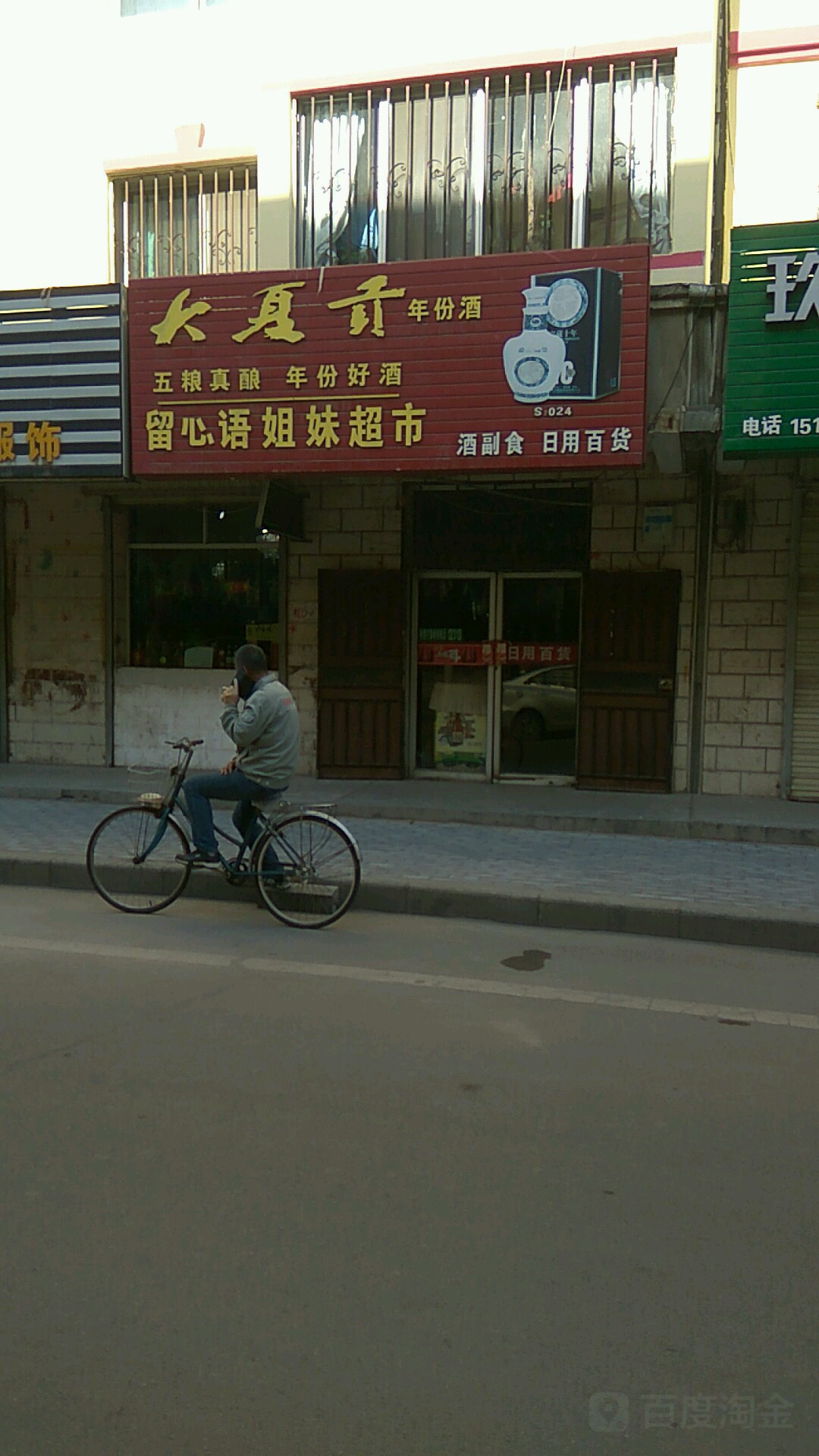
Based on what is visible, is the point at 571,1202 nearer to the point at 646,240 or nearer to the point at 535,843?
the point at 535,843

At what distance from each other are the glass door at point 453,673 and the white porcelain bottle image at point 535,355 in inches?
97.4

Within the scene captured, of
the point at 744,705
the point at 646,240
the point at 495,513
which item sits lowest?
the point at 744,705

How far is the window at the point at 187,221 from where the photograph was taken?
457 inches

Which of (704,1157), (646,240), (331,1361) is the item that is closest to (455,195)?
(646,240)

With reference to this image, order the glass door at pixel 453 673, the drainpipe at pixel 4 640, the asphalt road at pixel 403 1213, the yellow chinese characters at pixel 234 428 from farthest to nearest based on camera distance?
the drainpipe at pixel 4 640
the glass door at pixel 453 673
the yellow chinese characters at pixel 234 428
the asphalt road at pixel 403 1213

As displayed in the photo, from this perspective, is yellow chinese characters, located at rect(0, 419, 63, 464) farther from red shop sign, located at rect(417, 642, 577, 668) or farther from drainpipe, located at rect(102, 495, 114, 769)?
red shop sign, located at rect(417, 642, 577, 668)

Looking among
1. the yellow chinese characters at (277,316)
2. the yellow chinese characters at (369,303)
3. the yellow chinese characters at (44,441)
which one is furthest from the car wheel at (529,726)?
the yellow chinese characters at (44,441)

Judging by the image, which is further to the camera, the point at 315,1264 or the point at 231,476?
the point at 231,476

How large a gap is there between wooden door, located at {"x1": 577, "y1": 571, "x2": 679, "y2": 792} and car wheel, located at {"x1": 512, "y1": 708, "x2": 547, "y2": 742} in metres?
0.55

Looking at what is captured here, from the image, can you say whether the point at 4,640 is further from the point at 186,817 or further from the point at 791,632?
the point at 791,632

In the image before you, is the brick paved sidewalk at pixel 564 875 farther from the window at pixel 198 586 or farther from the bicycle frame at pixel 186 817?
the window at pixel 198 586

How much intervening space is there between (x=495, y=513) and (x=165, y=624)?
3.79 meters

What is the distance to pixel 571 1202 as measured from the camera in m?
3.38

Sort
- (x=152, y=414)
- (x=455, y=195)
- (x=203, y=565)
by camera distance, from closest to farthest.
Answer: (x=152, y=414) → (x=455, y=195) → (x=203, y=565)
